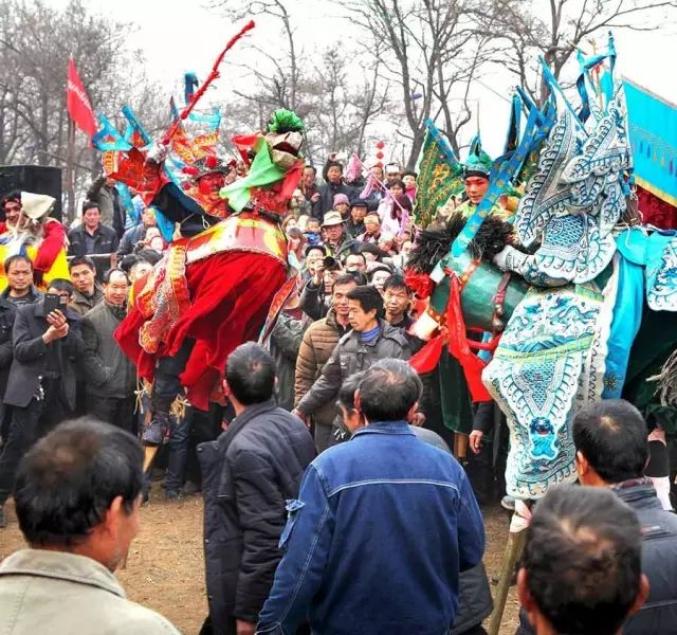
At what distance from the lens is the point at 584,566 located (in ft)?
5.90

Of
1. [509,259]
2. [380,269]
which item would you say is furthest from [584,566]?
[380,269]

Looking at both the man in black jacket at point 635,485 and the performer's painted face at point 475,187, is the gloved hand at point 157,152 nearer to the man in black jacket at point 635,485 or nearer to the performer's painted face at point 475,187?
the performer's painted face at point 475,187

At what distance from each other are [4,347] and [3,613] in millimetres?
5443

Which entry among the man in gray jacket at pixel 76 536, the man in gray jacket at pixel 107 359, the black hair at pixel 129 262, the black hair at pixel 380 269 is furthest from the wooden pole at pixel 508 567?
the black hair at pixel 129 262

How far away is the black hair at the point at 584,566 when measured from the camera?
1.79 metres

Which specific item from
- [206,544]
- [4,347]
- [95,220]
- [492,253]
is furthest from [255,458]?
[95,220]

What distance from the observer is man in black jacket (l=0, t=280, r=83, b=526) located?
686cm

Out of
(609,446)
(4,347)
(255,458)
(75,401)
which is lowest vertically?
(75,401)

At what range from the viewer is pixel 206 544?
3699 millimetres

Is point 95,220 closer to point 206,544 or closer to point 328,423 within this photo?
point 328,423

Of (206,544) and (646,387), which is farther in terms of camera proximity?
(646,387)

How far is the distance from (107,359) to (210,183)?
157cm

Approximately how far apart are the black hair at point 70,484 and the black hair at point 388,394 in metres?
1.30

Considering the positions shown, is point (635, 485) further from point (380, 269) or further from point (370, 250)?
point (370, 250)
